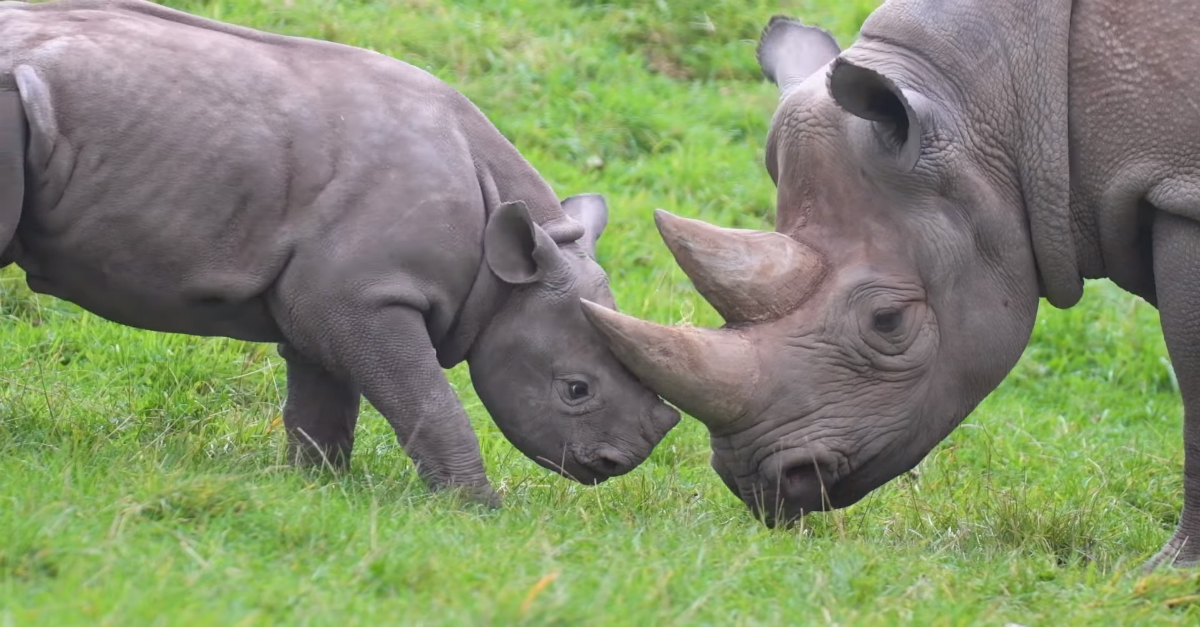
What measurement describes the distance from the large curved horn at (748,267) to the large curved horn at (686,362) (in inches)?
8.3

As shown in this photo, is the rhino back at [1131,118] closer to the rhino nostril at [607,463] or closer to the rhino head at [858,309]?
the rhino head at [858,309]

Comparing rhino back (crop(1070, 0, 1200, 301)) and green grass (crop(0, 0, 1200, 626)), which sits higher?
rhino back (crop(1070, 0, 1200, 301))

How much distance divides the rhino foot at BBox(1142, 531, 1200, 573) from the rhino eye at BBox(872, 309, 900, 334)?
46.9 inches

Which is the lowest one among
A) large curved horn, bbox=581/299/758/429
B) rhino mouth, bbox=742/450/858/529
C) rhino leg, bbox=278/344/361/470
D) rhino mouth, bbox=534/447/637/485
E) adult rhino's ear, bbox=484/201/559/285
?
rhino leg, bbox=278/344/361/470

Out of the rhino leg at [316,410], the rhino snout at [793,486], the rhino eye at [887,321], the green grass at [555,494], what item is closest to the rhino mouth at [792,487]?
the rhino snout at [793,486]

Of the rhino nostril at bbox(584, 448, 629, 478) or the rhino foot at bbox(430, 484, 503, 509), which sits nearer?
the rhino foot at bbox(430, 484, 503, 509)

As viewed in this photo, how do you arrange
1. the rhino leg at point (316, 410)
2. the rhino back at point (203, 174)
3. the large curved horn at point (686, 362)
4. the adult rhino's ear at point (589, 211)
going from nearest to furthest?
the rhino back at point (203, 174) < the large curved horn at point (686, 362) < the rhino leg at point (316, 410) < the adult rhino's ear at point (589, 211)

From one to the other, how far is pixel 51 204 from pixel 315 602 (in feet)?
6.44

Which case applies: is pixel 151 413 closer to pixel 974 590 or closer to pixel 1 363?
pixel 1 363

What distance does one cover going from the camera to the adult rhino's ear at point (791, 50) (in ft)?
22.4

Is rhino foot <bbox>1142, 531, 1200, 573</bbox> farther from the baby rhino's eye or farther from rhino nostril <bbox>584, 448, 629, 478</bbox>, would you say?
the baby rhino's eye

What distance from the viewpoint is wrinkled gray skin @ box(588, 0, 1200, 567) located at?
19.1ft

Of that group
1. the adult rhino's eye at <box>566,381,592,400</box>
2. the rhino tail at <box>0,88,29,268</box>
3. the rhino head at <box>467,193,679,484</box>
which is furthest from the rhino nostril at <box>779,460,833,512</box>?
the rhino tail at <box>0,88,29,268</box>

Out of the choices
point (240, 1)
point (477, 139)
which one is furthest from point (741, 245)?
point (240, 1)
